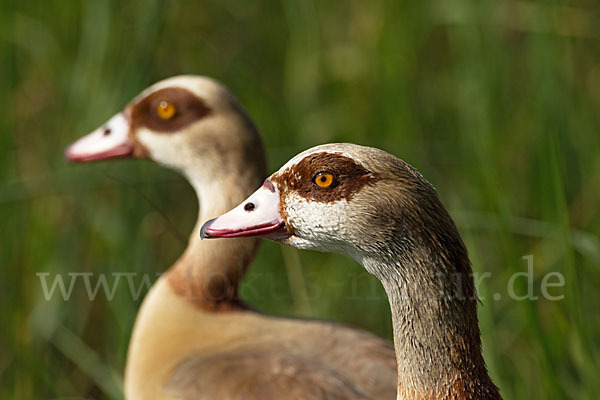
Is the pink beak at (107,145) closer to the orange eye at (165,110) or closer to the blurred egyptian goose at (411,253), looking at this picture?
the orange eye at (165,110)

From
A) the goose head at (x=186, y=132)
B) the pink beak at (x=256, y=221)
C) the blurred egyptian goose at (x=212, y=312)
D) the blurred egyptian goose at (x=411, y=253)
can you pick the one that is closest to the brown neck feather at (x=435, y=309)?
the blurred egyptian goose at (x=411, y=253)

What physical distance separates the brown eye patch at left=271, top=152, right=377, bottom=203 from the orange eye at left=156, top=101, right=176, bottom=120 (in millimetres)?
1036

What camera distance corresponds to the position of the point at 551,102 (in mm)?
2719

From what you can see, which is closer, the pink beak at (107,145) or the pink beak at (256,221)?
the pink beak at (256,221)

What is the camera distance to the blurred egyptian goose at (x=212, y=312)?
2.32 metres

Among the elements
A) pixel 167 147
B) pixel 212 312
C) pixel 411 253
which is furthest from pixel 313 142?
pixel 411 253

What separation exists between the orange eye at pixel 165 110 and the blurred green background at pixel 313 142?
0.88 feet

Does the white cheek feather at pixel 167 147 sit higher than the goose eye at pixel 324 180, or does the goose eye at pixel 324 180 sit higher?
the white cheek feather at pixel 167 147

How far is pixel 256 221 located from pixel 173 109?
1.01 meters

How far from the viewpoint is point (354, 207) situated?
1.76m

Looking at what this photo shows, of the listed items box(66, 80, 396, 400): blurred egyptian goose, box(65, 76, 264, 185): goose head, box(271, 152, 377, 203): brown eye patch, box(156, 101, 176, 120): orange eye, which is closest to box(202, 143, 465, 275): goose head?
box(271, 152, 377, 203): brown eye patch

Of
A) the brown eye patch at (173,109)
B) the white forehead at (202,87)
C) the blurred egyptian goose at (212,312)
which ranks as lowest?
the blurred egyptian goose at (212,312)

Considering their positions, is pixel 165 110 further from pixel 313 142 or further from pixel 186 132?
pixel 313 142

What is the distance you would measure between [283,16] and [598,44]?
1.57 metres
